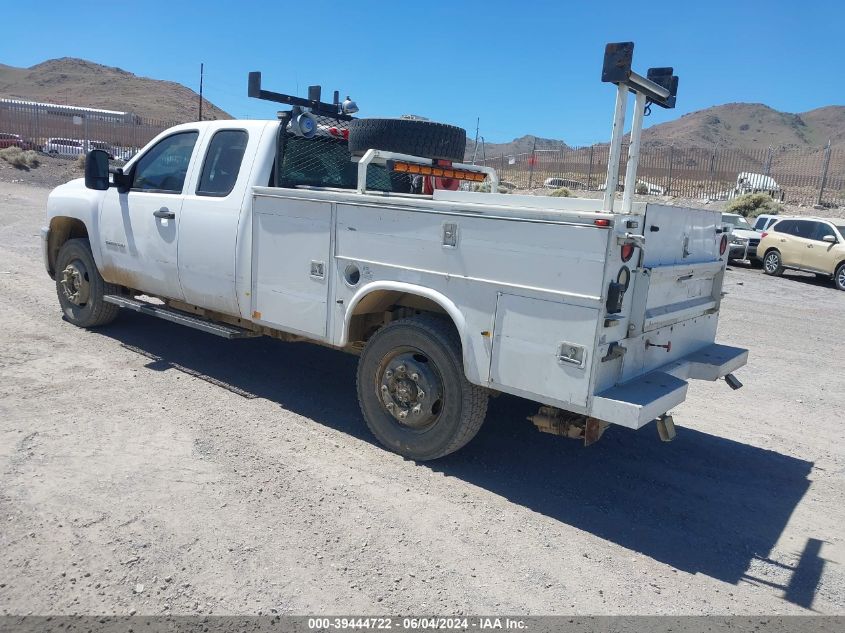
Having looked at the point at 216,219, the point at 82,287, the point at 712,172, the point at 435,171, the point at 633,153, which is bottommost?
the point at 82,287

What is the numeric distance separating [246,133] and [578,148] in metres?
29.5

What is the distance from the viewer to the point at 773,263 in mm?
18875

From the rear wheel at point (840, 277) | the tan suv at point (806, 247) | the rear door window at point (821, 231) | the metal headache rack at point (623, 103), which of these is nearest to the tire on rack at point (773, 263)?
the tan suv at point (806, 247)

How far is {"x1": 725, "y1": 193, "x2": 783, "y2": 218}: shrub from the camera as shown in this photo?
2866cm

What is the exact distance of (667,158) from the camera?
32.7m

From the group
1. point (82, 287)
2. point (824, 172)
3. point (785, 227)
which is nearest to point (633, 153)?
point (82, 287)

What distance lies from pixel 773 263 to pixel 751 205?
1136cm

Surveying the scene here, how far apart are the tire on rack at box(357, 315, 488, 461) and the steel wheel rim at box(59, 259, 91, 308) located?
402cm

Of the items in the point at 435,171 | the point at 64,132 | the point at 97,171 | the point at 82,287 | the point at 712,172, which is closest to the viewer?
the point at 435,171

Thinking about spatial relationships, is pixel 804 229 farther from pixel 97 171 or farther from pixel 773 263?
pixel 97 171

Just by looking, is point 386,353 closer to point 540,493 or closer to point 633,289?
point 540,493

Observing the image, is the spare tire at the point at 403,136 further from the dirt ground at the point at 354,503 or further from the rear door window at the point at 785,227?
the rear door window at the point at 785,227

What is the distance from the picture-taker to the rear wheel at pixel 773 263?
61.5ft

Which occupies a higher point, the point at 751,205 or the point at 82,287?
the point at 751,205
